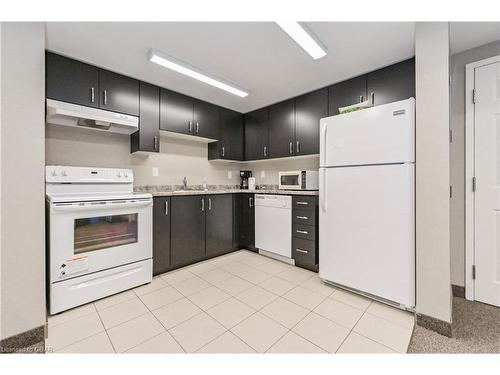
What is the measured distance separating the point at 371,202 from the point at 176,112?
2616 millimetres

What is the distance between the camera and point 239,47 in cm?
197

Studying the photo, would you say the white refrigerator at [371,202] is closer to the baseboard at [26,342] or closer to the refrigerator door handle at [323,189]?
the refrigerator door handle at [323,189]

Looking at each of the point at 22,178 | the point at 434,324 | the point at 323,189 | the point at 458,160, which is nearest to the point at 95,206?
the point at 22,178

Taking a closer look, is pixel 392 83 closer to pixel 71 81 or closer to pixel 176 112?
pixel 176 112

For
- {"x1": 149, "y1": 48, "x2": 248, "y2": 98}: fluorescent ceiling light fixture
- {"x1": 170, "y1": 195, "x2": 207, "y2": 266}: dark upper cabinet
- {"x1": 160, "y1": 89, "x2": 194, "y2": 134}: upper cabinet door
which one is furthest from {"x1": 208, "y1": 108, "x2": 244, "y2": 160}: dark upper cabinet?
{"x1": 170, "y1": 195, "x2": 207, "y2": 266}: dark upper cabinet

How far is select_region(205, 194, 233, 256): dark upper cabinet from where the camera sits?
2.97m

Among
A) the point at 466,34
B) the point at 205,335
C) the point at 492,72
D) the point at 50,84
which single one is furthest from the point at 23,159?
the point at 492,72

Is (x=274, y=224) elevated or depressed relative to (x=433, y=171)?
depressed

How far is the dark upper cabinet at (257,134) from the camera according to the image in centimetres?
354

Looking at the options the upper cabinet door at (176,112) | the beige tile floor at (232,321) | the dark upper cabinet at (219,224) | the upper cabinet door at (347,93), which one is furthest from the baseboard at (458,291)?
the upper cabinet door at (176,112)

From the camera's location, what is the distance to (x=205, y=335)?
1.49m

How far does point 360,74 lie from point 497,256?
2228 millimetres

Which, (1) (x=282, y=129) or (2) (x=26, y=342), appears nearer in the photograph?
(2) (x=26, y=342)
